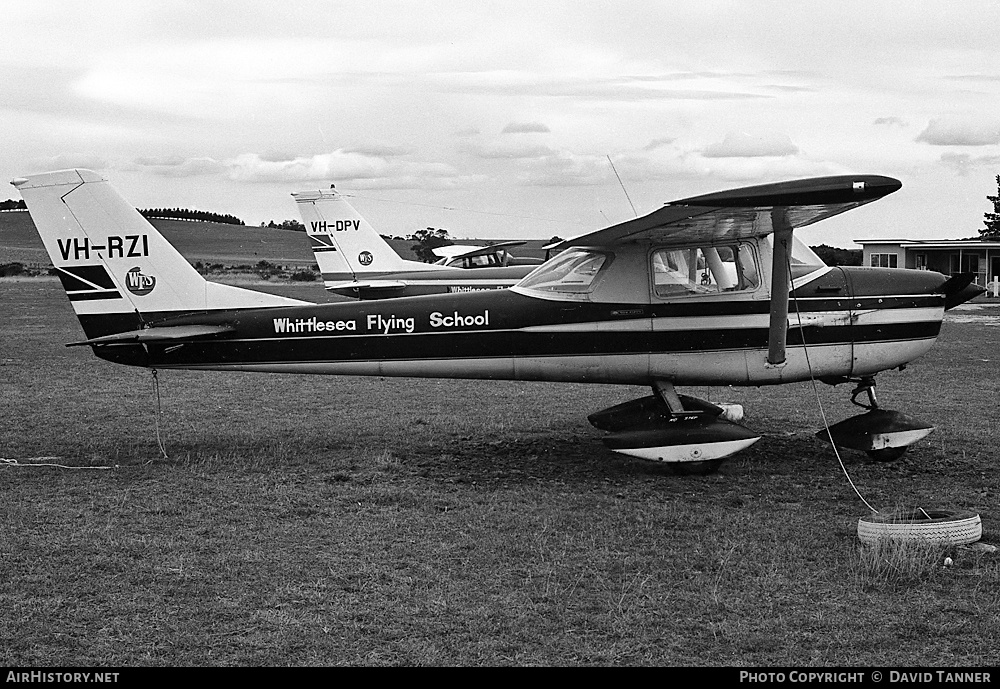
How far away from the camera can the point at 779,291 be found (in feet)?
28.3

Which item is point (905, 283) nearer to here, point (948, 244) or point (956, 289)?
point (956, 289)

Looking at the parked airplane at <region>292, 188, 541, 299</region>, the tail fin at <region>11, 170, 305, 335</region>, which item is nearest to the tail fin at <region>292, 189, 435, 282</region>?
the parked airplane at <region>292, 188, 541, 299</region>

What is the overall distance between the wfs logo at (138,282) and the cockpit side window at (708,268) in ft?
14.4

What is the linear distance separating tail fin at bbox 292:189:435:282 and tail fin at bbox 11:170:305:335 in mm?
17459

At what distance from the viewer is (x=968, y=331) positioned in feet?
78.5

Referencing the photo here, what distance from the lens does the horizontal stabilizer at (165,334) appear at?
886 centimetres

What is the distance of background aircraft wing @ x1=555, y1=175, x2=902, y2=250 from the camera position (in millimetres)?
7227

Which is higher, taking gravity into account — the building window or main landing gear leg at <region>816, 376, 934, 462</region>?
main landing gear leg at <region>816, 376, 934, 462</region>

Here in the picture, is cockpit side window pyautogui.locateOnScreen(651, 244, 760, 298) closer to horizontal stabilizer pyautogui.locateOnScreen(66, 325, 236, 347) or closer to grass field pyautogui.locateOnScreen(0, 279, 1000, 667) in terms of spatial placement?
grass field pyautogui.locateOnScreen(0, 279, 1000, 667)

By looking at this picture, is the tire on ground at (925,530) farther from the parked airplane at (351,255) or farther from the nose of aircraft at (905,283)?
the parked airplane at (351,255)

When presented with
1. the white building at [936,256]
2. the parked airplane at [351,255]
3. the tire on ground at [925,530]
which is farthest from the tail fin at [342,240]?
the white building at [936,256]

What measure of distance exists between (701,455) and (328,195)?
20.3m

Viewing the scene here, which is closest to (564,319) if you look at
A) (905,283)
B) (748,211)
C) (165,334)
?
→ (748,211)
